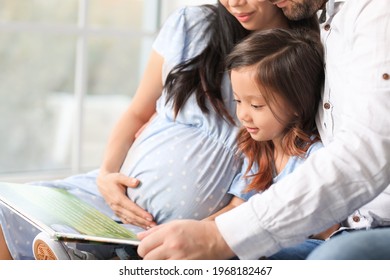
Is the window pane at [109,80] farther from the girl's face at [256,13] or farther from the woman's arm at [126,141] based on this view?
the girl's face at [256,13]

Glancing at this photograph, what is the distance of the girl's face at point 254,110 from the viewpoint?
5.32 ft

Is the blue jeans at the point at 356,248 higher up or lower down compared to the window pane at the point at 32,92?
higher up

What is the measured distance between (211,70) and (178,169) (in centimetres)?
27

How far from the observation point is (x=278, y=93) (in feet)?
5.31

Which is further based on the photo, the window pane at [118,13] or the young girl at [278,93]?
the window pane at [118,13]

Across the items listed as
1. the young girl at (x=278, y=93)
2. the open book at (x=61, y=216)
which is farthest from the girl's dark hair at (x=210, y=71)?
the open book at (x=61, y=216)

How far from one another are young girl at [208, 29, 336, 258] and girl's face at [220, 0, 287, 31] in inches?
2.6

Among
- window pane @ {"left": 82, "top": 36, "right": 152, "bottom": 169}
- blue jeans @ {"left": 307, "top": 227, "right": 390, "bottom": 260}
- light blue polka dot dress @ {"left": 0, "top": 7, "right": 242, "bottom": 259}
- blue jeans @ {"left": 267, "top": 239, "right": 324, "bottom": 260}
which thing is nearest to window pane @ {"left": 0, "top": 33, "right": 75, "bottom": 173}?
window pane @ {"left": 82, "top": 36, "right": 152, "bottom": 169}

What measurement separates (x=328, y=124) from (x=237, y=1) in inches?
14.5

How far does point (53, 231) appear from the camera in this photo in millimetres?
1321

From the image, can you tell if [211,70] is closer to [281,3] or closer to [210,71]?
[210,71]

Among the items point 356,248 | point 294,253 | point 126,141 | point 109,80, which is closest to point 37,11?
point 109,80

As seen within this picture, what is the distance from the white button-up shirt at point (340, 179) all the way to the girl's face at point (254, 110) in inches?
11.5

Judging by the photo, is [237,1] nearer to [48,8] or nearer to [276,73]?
[276,73]
